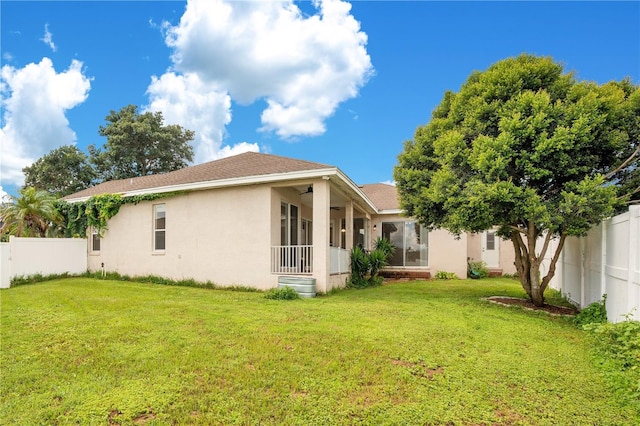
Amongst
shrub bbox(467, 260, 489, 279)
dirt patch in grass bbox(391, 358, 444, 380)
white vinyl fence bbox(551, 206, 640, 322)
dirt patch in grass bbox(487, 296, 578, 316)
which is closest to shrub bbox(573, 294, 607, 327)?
white vinyl fence bbox(551, 206, 640, 322)

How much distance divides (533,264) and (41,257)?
14.6 meters

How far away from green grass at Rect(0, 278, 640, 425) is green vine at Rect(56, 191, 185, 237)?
595 centimetres

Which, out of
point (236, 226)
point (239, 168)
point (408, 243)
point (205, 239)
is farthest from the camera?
point (408, 243)

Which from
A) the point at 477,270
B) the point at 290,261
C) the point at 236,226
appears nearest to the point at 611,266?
the point at 290,261

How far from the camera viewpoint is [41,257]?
38.2 feet

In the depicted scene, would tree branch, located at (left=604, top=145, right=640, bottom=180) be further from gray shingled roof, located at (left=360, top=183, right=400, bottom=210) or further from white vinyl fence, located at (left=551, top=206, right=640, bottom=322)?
gray shingled roof, located at (left=360, top=183, right=400, bottom=210)

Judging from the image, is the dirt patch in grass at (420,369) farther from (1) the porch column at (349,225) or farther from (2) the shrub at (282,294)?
(1) the porch column at (349,225)

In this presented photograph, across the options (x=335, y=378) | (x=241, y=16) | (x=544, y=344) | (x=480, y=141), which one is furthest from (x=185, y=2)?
(x=544, y=344)

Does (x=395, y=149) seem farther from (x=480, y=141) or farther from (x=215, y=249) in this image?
(x=215, y=249)

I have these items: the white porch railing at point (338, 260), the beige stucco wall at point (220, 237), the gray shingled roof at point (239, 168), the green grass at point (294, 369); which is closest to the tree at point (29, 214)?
the gray shingled roof at point (239, 168)

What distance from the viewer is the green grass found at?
293 cm

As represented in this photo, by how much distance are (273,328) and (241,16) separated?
29.2 feet

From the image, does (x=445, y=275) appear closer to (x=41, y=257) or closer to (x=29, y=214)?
(x=41, y=257)

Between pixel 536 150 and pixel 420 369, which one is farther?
pixel 536 150
